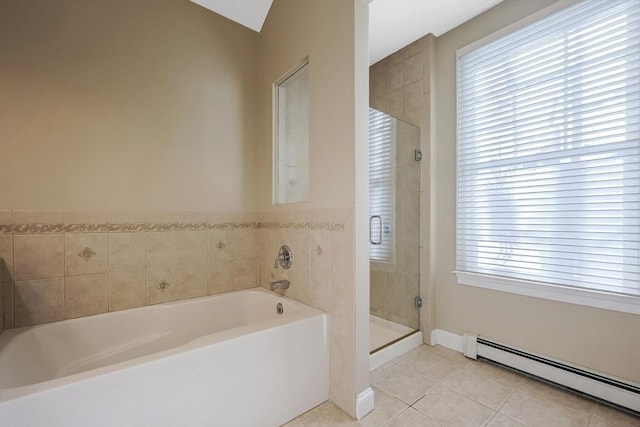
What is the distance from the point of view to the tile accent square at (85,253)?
1596 millimetres

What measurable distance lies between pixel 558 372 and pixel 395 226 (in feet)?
4.70

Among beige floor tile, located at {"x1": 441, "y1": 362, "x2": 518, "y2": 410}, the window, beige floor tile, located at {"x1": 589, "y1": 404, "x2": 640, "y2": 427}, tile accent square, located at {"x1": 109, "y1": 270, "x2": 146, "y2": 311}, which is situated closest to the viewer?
beige floor tile, located at {"x1": 589, "y1": 404, "x2": 640, "y2": 427}

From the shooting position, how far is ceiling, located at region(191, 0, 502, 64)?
200cm

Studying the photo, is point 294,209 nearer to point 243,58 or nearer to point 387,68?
point 243,58

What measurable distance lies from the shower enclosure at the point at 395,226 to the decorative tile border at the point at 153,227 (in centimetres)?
84

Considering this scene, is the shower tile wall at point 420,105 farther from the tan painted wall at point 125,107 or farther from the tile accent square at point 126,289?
the tile accent square at point 126,289

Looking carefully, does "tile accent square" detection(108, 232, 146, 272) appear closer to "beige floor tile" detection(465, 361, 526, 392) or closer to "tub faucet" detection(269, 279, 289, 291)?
"tub faucet" detection(269, 279, 289, 291)

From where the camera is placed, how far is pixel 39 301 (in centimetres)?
152

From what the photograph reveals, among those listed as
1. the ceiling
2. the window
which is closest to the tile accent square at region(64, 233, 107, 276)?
the ceiling

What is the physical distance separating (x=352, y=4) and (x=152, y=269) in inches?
82.3

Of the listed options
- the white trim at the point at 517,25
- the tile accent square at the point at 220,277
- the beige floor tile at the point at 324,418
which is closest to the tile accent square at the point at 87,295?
the tile accent square at the point at 220,277

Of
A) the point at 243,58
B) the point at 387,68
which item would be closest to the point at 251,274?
the point at 243,58

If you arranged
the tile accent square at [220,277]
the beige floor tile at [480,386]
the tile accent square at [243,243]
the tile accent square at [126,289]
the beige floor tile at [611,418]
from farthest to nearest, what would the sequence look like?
the tile accent square at [243,243], the tile accent square at [220,277], the tile accent square at [126,289], the beige floor tile at [480,386], the beige floor tile at [611,418]

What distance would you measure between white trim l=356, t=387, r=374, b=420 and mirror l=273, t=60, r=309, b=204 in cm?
123
